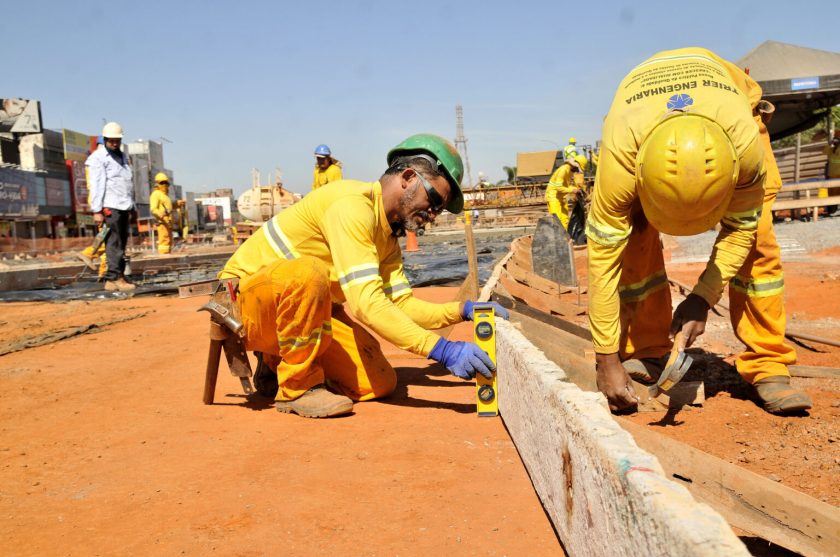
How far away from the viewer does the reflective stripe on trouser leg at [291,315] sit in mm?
3434

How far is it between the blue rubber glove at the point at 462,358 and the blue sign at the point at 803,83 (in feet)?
45.9

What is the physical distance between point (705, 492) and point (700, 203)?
1.17 meters

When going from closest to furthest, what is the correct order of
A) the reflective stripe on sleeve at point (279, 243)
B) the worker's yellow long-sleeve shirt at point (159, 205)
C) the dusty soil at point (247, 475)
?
the dusty soil at point (247, 475), the reflective stripe on sleeve at point (279, 243), the worker's yellow long-sleeve shirt at point (159, 205)

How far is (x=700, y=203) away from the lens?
2826mm

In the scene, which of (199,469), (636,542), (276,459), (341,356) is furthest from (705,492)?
(341,356)

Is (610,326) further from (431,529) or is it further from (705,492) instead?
(431,529)

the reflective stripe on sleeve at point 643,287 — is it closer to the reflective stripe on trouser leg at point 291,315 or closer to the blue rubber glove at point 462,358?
the blue rubber glove at point 462,358

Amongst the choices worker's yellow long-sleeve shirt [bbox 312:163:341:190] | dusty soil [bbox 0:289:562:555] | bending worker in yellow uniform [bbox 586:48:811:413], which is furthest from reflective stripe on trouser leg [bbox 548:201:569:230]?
bending worker in yellow uniform [bbox 586:48:811:413]

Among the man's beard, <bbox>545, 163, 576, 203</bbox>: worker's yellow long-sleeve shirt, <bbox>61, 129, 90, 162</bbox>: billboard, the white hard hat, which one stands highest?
<bbox>61, 129, 90, 162</bbox>: billboard

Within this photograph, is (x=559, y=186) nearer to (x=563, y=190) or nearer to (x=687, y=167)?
(x=563, y=190)

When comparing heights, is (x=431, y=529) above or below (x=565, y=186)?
below

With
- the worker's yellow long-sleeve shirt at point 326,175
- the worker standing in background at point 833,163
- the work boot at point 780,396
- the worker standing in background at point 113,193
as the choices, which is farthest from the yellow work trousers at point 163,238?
the worker standing in background at point 833,163

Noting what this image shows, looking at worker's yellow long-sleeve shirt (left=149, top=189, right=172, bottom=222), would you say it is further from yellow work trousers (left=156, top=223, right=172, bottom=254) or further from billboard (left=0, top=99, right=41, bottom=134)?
billboard (left=0, top=99, right=41, bottom=134)

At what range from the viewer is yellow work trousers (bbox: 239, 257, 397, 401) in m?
3.44
